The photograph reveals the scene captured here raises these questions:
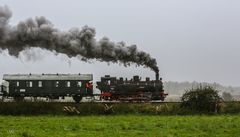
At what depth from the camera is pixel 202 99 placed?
41.0 m

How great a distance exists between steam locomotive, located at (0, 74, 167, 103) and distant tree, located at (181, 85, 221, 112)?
25.1ft

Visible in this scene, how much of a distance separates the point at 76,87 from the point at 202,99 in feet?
50.6

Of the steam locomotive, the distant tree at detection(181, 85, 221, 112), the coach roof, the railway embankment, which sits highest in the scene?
the coach roof

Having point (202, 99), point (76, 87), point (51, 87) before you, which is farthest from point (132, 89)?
point (202, 99)

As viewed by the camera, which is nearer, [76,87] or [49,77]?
[76,87]

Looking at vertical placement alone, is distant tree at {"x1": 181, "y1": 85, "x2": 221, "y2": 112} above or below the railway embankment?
above

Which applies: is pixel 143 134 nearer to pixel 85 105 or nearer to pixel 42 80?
pixel 85 105

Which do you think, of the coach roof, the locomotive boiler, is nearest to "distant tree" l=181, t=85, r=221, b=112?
the locomotive boiler

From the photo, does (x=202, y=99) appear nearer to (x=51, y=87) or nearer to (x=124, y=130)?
(x=124, y=130)

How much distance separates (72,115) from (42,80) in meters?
13.6

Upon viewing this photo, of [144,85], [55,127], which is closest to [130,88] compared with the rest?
[144,85]

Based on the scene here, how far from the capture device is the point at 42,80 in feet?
169

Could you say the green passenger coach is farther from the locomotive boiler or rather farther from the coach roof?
the locomotive boiler

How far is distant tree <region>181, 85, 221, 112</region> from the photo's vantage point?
134ft
